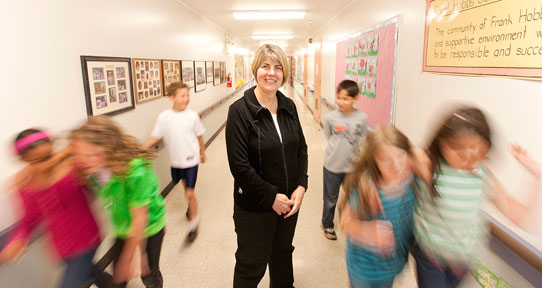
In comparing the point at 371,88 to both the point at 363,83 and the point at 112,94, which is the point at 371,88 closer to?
the point at 363,83

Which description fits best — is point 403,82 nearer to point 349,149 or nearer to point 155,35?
point 349,149

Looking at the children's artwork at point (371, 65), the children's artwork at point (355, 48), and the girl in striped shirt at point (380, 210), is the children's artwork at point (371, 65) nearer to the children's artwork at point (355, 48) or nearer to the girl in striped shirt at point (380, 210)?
the children's artwork at point (355, 48)

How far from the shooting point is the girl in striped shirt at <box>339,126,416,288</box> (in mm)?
1383

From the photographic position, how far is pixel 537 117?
1489 millimetres

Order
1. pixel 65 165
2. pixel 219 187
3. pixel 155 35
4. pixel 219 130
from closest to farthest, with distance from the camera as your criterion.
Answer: pixel 65 165
pixel 155 35
pixel 219 187
pixel 219 130

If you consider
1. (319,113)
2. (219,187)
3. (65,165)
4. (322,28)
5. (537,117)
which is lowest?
(219,187)

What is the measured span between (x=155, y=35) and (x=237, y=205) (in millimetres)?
3113

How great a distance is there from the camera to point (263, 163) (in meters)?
1.68

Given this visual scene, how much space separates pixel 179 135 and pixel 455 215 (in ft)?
8.21

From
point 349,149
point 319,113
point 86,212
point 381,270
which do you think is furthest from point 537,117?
point 319,113

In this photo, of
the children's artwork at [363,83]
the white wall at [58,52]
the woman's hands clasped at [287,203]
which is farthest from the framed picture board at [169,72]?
the woman's hands clasped at [287,203]

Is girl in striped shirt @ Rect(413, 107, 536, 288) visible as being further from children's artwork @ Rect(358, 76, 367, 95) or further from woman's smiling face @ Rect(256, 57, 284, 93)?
children's artwork @ Rect(358, 76, 367, 95)

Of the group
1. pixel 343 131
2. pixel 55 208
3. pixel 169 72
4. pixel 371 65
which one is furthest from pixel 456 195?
pixel 169 72

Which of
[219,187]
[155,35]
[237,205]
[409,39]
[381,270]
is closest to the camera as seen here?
[381,270]
